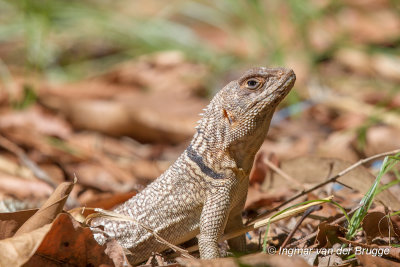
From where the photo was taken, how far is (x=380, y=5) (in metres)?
12.3

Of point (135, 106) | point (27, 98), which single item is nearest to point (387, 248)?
point (135, 106)

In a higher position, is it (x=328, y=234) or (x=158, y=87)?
(x=158, y=87)

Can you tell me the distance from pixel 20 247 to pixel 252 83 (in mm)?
1968

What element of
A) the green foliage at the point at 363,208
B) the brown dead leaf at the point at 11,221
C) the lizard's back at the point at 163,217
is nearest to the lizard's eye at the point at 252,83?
the lizard's back at the point at 163,217

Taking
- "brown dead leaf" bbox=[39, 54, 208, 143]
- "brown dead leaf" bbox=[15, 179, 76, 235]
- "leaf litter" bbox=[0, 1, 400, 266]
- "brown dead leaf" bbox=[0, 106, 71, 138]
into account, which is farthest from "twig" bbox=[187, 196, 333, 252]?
"brown dead leaf" bbox=[0, 106, 71, 138]

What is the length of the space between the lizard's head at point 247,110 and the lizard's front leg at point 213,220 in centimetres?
35

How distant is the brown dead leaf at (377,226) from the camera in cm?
352

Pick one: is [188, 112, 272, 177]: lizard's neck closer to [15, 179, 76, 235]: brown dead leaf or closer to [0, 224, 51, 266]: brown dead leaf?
[15, 179, 76, 235]: brown dead leaf

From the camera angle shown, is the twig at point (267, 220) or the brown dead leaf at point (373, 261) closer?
the brown dead leaf at point (373, 261)

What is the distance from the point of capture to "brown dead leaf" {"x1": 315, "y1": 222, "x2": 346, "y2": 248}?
3498 millimetres

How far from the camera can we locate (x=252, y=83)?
3.88 meters

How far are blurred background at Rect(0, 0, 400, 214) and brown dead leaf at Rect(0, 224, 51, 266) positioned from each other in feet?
5.65

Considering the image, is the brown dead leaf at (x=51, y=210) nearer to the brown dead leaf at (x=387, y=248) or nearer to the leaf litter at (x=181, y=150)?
the leaf litter at (x=181, y=150)

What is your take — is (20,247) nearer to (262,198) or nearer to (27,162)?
(262,198)
